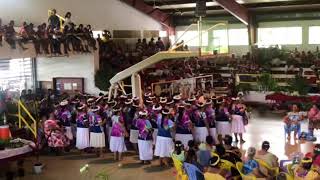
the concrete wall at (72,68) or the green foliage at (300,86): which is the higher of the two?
the concrete wall at (72,68)

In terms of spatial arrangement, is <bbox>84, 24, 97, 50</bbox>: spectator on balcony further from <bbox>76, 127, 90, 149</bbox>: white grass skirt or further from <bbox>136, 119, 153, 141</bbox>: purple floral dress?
<bbox>136, 119, 153, 141</bbox>: purple floral dress

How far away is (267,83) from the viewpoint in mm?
19656

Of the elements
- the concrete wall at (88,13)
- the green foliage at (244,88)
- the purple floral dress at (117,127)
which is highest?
the concrete wall at (88,13)

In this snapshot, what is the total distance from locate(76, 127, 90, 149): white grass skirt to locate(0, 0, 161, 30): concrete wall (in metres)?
5.93

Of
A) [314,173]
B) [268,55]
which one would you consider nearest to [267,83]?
[268,55]

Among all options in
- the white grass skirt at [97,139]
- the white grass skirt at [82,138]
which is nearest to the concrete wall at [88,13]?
the white grass skirt at [82,138]

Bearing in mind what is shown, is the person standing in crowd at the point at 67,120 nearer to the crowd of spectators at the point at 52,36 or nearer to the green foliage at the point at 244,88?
the crowd of spectators at the point at 52,36

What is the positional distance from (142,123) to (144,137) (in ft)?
1.11

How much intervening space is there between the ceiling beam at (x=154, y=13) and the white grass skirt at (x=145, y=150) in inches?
482

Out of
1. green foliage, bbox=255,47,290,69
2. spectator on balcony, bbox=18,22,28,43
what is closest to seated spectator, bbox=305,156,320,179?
spectator on balcony, bbox=18,22,28,43

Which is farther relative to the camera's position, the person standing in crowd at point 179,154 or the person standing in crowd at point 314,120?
the person standing in crowd at point 314,120

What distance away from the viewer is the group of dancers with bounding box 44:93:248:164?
11.3 m

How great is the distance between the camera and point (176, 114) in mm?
11711

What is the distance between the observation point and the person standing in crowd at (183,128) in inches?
451
